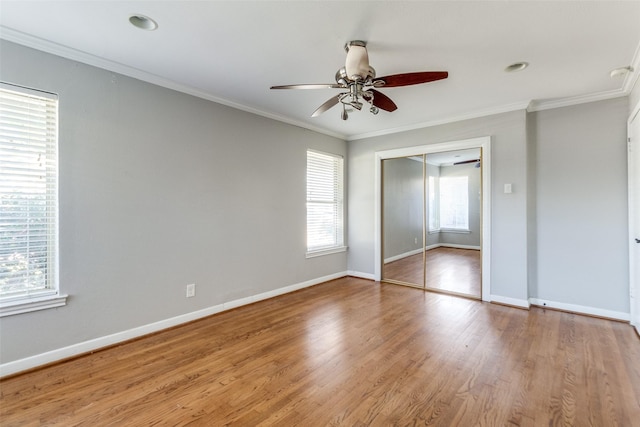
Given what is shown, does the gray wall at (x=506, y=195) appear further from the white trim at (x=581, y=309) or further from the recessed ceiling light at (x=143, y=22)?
the recessed ceiling light at (x=143, y=22)

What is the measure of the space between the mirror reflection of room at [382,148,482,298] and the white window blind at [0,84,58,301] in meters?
4.26

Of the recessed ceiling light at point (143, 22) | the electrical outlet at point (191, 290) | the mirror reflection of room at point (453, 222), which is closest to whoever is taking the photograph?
the recessed ceiling light at point (143, 22)

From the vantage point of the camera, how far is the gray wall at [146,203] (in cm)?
246

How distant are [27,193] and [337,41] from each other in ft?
8.97

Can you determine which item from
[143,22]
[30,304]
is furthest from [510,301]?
[30,304]

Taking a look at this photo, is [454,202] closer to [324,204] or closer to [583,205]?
[583,205]

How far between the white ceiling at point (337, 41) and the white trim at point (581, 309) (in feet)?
8.15

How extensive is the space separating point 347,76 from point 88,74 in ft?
7.51

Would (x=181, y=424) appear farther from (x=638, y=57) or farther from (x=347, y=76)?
(x=638, y=57)

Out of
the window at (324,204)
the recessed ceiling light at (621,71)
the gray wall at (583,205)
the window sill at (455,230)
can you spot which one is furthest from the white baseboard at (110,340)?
the recessed ceiling light at (621,71)

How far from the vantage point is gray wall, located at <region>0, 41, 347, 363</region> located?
8.08 feet

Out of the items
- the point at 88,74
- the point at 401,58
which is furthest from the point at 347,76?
the point at 88,74

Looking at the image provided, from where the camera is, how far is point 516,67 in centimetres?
278

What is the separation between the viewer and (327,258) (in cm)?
509
